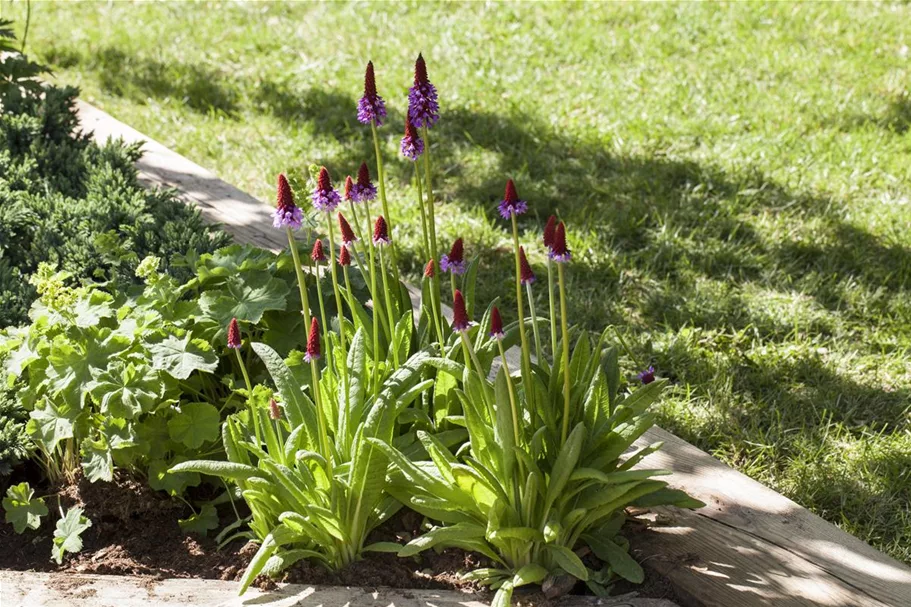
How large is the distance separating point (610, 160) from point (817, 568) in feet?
10.8

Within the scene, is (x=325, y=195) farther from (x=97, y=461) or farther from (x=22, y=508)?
(x=22, y=508)

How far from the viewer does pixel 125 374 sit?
2777 mm

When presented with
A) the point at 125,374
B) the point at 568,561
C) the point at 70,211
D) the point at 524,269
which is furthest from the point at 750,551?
the point at 70,211

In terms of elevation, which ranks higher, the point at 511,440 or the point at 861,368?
the point at 511,440

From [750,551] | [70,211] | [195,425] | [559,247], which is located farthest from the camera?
[70,211]

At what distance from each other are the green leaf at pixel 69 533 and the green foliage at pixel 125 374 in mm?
136

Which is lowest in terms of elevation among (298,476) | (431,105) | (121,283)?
(298,476)

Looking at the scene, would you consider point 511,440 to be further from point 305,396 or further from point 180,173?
point 180,173

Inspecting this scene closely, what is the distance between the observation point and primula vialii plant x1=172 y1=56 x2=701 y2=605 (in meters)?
2.48

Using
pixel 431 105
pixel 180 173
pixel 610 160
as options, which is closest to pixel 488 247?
pixel 610 160

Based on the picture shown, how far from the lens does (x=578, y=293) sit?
14.9 ft

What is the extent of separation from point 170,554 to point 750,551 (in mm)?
1547

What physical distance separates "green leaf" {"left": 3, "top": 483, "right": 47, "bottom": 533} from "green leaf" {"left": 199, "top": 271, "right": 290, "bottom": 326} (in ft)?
2.27

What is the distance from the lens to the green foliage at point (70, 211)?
11.5ft
